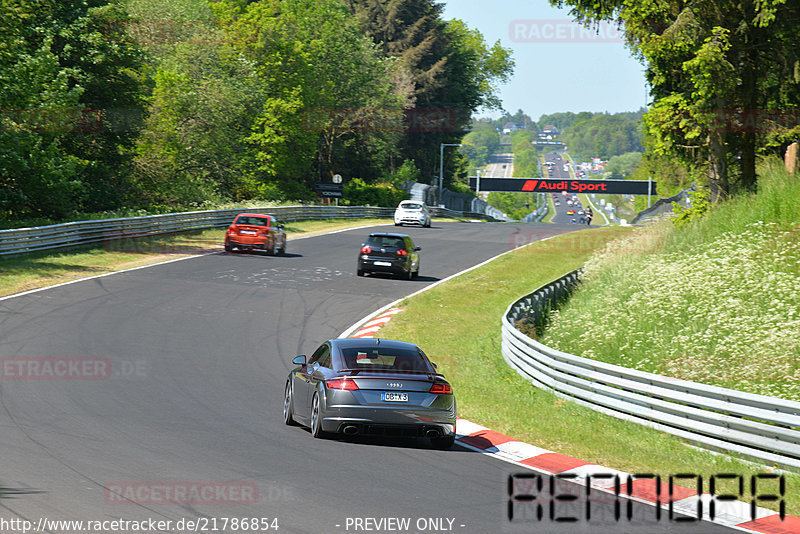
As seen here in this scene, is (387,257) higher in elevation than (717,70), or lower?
lower

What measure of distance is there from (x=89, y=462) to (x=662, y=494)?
19.1 feet

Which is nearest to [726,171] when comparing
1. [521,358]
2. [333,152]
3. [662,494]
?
[521,358]

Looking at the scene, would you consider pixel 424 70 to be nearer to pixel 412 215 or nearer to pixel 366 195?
pixel 366 195

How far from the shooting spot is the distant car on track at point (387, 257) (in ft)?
104

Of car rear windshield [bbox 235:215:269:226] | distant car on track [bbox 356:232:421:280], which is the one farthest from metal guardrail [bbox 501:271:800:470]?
car rear windshield [bbox 235:215:269:226]

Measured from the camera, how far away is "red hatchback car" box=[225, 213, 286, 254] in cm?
3625

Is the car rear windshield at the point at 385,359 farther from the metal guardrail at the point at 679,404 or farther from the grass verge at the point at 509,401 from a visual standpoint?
the metal guardrail at the point at 679,404

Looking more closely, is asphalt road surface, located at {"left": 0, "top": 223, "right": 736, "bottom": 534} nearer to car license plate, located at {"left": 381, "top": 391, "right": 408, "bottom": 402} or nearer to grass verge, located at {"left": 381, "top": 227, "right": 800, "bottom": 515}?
car license plate, located at {"left": 381, "top": 391, "right": 408, "bottom": 402}

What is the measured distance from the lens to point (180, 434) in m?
11.5

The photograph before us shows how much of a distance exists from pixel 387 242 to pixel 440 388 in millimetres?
20610

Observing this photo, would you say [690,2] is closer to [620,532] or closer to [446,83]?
[620,532]

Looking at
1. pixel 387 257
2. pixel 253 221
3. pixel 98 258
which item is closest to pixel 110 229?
pixel 98 258

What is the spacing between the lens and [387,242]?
31984 millimetres

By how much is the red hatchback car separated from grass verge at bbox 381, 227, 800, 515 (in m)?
7.93
